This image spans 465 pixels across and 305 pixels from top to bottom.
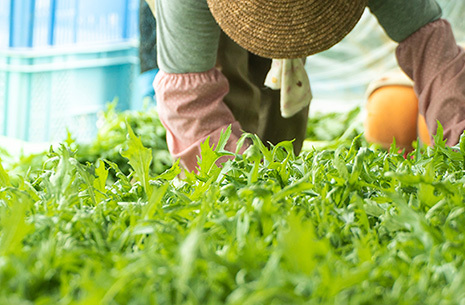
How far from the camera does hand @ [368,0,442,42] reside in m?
1.16

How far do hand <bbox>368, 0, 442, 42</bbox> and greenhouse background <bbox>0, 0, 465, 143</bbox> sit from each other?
1.67 m

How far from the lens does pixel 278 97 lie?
5.26 ft

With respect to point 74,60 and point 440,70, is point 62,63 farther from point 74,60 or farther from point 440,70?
point 440,70

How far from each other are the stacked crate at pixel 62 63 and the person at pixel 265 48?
5.58 ft

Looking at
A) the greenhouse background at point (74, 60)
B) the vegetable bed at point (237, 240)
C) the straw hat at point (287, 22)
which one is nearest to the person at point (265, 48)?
the straw hat at point (287, 22)

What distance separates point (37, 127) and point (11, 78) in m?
0.25

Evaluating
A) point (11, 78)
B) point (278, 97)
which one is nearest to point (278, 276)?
point (278, 97)

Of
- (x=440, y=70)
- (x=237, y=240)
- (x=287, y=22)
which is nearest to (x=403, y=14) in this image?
(x=440, y=70)

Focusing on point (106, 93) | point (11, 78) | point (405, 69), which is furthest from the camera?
point (106, 93)

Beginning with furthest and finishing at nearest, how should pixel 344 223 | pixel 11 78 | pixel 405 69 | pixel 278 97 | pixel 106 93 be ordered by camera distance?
pixel 106 93 < pixel 11 78 < pixel 278 97 < pixel 405 69 < pixel 344 223

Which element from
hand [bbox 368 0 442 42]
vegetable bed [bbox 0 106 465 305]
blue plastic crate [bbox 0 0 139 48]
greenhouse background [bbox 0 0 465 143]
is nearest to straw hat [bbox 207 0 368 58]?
hand [bbox 368 0 442 42]

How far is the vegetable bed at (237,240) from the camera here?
278mm

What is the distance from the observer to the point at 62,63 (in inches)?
115

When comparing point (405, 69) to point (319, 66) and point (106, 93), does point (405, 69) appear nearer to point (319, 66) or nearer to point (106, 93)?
point (106, 93)
